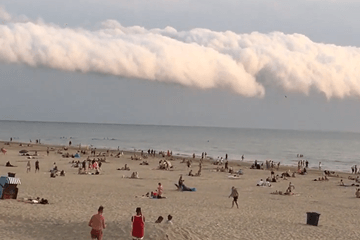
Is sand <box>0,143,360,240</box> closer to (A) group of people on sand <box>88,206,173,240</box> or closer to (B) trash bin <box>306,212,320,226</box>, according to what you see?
(B) trash bin <box>306,212,320,226</box>

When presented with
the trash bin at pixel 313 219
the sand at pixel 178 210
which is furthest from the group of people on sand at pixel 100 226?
the trash bin at pixel 313 219

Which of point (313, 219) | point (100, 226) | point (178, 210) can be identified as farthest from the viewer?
point (178, 210)

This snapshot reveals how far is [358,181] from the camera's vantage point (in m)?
41.5

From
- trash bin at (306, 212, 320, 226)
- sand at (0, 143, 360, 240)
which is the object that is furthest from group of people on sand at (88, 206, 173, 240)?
trash bin at (306, 212, 320, 226)

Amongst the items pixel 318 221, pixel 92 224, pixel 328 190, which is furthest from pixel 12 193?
pixel 328 190

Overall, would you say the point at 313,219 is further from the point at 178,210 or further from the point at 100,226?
the point at 100,226

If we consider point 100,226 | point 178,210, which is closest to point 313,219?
point 178,210

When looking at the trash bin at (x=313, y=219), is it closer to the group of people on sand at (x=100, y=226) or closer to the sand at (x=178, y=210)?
the sand at (x=178, y=210)

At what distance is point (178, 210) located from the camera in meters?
21.7

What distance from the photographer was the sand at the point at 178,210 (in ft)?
51.4

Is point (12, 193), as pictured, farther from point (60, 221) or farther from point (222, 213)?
point (222, 213)

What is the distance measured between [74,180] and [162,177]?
9016 mm

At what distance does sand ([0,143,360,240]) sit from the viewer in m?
15.7

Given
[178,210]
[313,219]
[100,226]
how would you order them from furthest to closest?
[178,210] → [313,219] → [100,226]
